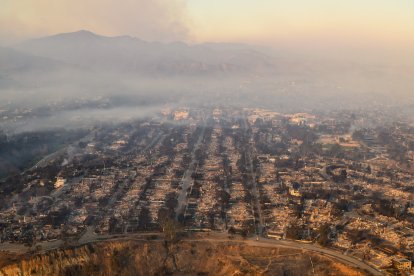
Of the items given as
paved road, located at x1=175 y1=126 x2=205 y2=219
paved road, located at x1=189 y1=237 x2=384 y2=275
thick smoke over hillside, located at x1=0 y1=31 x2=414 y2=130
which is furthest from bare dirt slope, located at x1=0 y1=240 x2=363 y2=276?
thick smoke over hillside, located at x1=0 y1=31 x2=414 y2=130

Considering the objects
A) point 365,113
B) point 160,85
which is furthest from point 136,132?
point 160,85

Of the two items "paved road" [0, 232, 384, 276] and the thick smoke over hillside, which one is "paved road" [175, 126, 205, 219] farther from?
the thick smoke over hillside

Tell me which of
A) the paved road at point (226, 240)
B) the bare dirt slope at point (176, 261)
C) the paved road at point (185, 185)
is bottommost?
the bare dirt slope at point (176, 261)

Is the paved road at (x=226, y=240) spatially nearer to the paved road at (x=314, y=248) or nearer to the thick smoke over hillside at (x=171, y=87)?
the paved road at (x=314, y=248)

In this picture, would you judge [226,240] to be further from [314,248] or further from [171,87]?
[171,87]

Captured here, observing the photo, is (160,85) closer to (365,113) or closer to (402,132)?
(365,113)

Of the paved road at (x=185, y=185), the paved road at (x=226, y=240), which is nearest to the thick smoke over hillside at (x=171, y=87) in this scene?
the paved road at (x=185, y=185)

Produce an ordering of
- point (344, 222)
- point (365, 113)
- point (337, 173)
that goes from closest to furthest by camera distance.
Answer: point (344, 222), point (337, 173), point (365, 113)

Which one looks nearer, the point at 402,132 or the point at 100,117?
the point at 402,132

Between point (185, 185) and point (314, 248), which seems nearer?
point (314, 248)

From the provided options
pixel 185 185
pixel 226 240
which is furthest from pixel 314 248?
pixel 185 185

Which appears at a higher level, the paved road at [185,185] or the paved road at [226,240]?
the paved road at [185,185]
